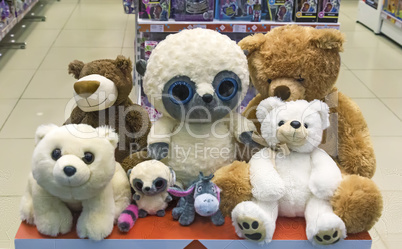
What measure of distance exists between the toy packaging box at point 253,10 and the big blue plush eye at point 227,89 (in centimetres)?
125

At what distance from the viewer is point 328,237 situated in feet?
3.50

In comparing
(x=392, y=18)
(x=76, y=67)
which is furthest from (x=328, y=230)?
(x=392, y=18)

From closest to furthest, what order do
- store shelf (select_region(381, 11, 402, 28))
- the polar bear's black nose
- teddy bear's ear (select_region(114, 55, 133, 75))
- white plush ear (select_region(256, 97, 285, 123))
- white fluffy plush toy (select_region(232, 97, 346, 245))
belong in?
the polar bear's black nose
white fluffy plush toy (select_region(232, 97, 346, 245))
white plush ear (select_region(256, 97, 285, 123))
teddy bear's ear (select_region(114, 55, 133, 75))
store shelf (select_region(381, 11, 402, 28))

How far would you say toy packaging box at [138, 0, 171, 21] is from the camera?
2.28 meters

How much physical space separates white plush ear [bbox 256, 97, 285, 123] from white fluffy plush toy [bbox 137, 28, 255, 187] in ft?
0.21

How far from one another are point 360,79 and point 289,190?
2.72 metres

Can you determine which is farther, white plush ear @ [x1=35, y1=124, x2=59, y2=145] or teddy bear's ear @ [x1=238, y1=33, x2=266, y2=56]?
teddy bear's ear @ [x1=238, y1=33, x2=266, y2=56]

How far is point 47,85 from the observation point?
3.36m

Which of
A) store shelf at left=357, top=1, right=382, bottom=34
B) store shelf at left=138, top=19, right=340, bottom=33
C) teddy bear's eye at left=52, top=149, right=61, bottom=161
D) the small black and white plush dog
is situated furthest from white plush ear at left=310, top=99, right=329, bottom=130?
store shelf at left=357, top=1, right=382, bottom=34

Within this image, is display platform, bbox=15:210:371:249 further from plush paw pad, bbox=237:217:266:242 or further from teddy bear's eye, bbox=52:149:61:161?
teddy bear's eye, bbox=52:149:61:161

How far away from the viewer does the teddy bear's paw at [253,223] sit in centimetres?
106

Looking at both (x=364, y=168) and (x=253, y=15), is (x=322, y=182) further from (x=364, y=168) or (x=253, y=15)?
(x=253, y=15)

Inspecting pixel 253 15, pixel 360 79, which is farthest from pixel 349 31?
pixel 253 15

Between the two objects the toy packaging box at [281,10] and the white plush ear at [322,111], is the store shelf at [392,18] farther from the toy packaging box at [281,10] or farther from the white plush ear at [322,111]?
the white plush ear at [322,111]
